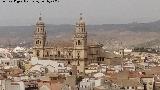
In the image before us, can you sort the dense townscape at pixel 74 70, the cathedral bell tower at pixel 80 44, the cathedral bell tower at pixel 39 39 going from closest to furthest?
the dense townscape at pixel 74 70, the cathedral bell tower at pixel 80 44, the cathedral bell tower at pixel 39 39

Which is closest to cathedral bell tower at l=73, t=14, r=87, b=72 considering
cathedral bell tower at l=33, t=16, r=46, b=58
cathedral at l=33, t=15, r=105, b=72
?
cathedral at l=33, t=15, r=105, b=72

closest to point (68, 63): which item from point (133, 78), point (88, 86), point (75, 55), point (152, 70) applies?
point (75, 55)

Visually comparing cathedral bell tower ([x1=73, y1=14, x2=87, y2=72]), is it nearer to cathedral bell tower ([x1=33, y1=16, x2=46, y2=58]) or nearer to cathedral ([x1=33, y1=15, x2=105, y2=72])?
cathedral ([x1=33, y1=15, x2=105, y2=72])

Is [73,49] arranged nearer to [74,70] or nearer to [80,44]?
[80,44]

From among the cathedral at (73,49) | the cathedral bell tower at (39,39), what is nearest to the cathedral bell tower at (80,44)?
the cathedral at (73,49)

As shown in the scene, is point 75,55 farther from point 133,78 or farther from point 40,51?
point 133,78

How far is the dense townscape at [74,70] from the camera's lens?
3944cm

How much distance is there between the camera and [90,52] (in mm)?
65812

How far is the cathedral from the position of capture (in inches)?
2505

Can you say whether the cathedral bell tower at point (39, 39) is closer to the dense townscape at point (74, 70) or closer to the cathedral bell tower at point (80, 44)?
the dense townscape at point (74, 70)

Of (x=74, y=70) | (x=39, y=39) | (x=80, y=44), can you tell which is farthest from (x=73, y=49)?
(x=74, y=70)

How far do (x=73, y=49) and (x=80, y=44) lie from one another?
0.92 meters

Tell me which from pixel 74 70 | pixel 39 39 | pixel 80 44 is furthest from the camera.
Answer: pixel 39 39

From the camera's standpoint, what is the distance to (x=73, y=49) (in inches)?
2532
